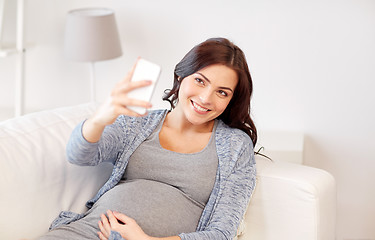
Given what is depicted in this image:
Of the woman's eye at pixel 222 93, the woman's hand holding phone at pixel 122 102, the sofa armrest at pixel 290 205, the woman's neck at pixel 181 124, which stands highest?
the woman's hand holding phone at pixel 122 102

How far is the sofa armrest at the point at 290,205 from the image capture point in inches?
64.6

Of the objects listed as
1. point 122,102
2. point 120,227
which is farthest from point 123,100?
point 120,227

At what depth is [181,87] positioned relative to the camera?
1666 mm

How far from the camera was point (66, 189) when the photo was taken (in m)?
1.68

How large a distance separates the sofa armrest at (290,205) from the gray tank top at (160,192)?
0.58 ft

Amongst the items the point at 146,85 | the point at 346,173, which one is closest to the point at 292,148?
the point at 346,173

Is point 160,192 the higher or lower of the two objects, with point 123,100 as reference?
lower

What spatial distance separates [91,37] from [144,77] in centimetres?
149

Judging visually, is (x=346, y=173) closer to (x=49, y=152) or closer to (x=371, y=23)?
(x=371, y=23)

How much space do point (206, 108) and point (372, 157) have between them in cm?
124

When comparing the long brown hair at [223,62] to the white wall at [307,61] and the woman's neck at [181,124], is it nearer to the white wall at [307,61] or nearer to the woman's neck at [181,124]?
the woman's neck at [181,124]

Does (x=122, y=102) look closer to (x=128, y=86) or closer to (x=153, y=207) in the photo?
(x=128, y=86)

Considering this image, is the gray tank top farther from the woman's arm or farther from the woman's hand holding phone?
the woman's hand holding phone

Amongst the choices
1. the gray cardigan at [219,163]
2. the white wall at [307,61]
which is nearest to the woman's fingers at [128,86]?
the gray cardigan at [219,163]
